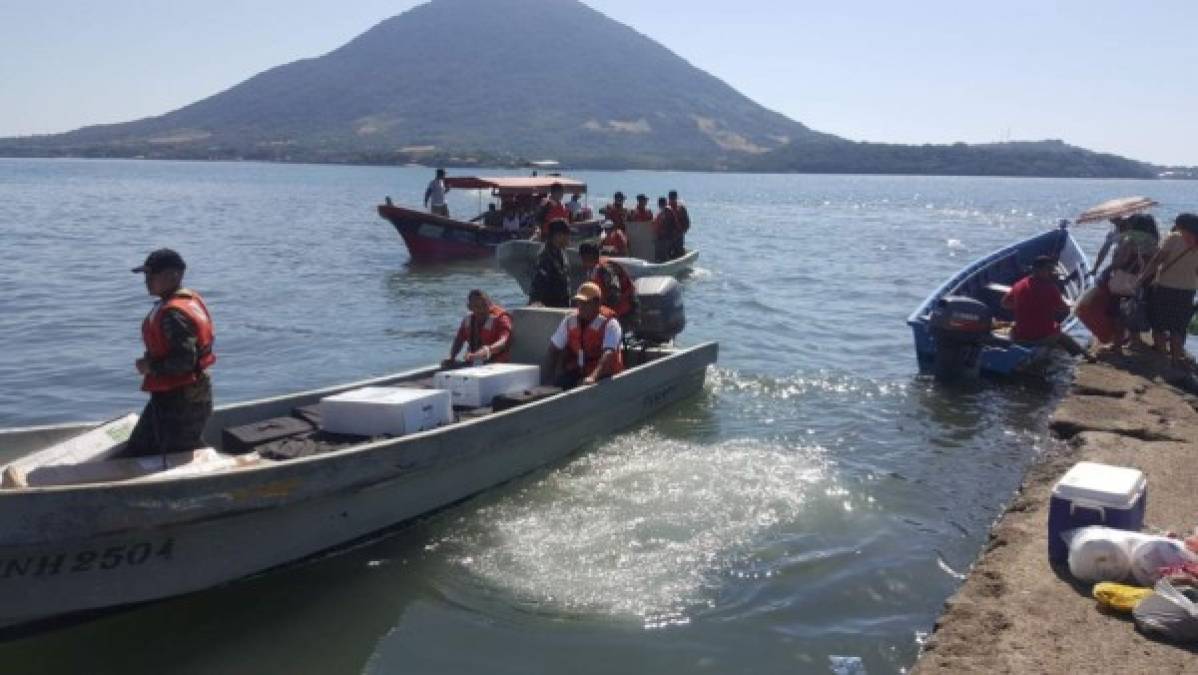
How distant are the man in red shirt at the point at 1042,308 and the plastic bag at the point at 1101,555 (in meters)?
7.73

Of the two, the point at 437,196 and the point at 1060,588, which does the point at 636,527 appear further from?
the point at 437,196

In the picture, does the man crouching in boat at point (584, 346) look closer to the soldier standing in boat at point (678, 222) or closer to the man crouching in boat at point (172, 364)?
the man crouching in boat at point (172, 364)

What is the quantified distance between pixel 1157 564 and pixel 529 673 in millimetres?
3536

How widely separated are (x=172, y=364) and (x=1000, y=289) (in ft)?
41.5

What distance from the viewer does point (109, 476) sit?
265 inches

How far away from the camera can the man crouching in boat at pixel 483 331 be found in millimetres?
10289

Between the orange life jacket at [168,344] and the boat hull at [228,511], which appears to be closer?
the boat hull at [228,511]

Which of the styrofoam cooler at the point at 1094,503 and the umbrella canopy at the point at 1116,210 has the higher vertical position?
the umbrella canopy at the point at 1116,210

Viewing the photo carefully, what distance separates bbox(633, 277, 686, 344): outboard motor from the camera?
12.0 meters

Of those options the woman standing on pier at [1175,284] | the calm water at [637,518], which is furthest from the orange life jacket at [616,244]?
the woman standing on pier at [1175,284]

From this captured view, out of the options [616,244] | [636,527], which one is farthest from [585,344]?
[616,244]

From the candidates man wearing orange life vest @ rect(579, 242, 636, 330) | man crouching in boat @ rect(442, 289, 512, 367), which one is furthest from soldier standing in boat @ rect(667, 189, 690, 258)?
man crouching in boat @ rect(442, 289, 512, 367)

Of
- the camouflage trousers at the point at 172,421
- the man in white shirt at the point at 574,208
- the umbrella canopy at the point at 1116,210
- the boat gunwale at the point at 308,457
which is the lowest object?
the boat gunwale at the point at 308,457

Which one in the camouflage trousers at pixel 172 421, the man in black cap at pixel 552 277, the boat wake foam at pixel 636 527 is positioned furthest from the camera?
the man in black cap at pixel 552 277
